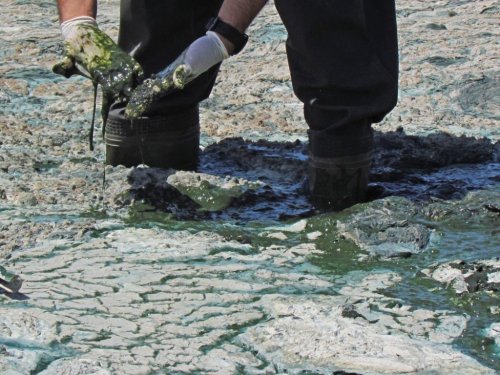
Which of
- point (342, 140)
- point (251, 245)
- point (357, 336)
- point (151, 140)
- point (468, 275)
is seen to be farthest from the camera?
point (151, 140)

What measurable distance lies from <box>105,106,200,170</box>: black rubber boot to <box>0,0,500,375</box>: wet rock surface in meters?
0.10

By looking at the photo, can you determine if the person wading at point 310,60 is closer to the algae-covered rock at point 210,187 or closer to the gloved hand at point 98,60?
the gloved hand at point 98,60

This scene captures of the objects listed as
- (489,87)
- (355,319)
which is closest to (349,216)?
(355,319)

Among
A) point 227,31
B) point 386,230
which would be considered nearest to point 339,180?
point 386,230

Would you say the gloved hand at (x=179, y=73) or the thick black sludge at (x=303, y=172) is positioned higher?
the gloved hand at (x=179, y=73)

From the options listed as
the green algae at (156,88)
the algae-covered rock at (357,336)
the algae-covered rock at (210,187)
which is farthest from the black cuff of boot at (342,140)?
the algae-covered rock at (357,336)

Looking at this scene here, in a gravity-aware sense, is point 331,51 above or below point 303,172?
above

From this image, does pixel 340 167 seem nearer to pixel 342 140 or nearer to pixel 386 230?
pixel 342 140

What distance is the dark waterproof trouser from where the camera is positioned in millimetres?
3242

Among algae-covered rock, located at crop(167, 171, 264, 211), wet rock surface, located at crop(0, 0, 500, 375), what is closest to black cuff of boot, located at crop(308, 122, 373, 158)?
wet rock surface, located at crop(0, 0, 500, 375)

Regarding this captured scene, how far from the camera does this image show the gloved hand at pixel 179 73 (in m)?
3.24

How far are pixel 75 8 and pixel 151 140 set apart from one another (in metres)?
0.57

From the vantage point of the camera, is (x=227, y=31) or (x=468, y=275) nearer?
(x=468, y=275)

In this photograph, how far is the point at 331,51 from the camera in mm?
3268
